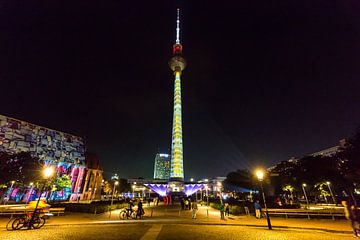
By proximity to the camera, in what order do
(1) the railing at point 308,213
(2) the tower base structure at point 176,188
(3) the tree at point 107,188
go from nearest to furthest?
(1) the railing at point 308,213
(2) the tower base structure at point 176,188
(3) the tree at point 107,188

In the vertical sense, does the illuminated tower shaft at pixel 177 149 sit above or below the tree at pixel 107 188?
above

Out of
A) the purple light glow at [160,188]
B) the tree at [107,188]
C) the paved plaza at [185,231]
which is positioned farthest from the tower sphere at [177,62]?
the paved plaza at [185,231]

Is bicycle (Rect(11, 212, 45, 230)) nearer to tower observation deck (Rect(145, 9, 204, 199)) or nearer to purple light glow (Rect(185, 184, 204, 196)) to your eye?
tower observation deck (Rect(145, 9, 204, 199))

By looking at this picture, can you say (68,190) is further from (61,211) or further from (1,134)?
(61,211)

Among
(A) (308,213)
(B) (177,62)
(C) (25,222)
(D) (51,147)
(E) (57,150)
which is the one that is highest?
(B) (177,62)

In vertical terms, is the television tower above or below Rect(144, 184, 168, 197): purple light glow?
above

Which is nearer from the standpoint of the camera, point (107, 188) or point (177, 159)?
point (177, 159)

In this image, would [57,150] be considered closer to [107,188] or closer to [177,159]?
[107,188]

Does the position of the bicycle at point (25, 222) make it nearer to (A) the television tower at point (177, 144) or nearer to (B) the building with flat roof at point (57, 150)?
(B) the building with flat roof at point (57, 150)

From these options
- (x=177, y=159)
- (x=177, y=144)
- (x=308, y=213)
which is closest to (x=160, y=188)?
(x=177, y=159)

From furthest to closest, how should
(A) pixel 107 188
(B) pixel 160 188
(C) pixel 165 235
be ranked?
(A) pixel 107 188, (B) pixel 160 188, (C) pixel 165 235

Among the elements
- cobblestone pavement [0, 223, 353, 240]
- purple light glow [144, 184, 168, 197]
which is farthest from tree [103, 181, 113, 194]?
cobblestone pavement [0, 223, 353, 240]

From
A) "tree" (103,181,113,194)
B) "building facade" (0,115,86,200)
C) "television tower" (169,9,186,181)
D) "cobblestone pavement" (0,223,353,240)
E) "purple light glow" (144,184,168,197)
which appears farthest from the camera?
"tree" (103,181,113,194)

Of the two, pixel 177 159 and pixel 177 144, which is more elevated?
pixel 177 144
